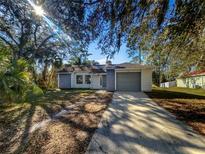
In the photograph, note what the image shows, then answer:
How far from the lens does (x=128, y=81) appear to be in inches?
850

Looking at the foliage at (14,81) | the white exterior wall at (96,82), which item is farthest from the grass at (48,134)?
the white exterior wall at (96,82)

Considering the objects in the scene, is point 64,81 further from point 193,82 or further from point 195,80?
point 193,82

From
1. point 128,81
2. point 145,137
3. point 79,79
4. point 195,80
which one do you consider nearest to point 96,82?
point 79,79

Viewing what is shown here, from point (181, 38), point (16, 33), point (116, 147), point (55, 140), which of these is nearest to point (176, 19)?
point (181, 38)

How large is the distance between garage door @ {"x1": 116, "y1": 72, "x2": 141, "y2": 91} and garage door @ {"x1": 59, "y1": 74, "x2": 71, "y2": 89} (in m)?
7.83

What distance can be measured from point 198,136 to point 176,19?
371cm

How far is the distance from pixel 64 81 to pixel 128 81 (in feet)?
31.0

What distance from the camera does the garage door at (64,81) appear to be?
87.1 ft

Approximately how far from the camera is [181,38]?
718 cm

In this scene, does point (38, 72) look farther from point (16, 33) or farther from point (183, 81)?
point (183, 81)

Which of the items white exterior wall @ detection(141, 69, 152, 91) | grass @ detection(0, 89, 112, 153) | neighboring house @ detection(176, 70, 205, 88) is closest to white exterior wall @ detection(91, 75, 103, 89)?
white exterior wall @ detection(141, 69, 152, 91)

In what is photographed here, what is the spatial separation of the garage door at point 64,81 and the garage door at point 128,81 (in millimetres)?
7827

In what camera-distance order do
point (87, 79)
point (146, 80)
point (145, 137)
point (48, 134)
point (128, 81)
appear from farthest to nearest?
1. point (87, 79)
2. point (128, 81)
3. point (146, 80)
4. point (48, 134)
5. point (145, 137)

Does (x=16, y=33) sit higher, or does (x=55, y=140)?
(x=16, y=33)
